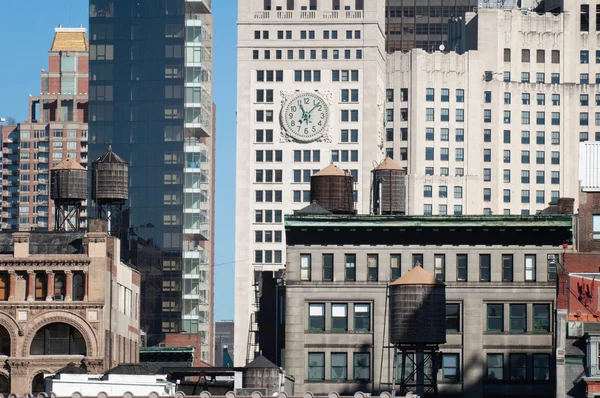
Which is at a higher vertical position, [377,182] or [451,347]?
[377,182]

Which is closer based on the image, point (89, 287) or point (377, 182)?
point (89, 287)

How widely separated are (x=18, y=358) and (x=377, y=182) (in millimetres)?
34267

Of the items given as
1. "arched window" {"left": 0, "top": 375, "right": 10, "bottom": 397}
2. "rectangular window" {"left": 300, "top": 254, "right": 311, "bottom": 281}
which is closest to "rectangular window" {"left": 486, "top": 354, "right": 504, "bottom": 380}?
"rectangular window" {"left": 300, "top": 254, "right": 311, "bottom": 281}

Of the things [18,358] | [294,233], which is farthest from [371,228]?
[18,358]

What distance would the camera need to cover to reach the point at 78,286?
154625 millimetres

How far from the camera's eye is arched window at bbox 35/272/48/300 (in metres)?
154

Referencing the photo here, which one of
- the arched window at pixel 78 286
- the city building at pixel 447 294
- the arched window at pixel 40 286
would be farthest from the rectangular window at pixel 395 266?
the arched window at pixel 40 286

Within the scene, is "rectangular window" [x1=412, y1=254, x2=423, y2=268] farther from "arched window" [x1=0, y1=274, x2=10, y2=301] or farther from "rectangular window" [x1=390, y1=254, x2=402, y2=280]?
"arched window" [x1=0, y1=274, x2=10, y2=301]

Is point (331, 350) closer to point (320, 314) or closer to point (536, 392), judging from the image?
point (320, 314)

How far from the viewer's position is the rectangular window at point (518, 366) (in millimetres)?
147500

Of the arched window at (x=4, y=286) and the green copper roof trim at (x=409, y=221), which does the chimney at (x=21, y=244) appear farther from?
the green copper roof trim at (x=409, y=221)

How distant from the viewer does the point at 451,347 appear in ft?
488

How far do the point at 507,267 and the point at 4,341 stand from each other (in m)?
38.4

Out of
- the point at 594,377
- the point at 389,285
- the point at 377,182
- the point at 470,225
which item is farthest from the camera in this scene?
the point at 377,182
